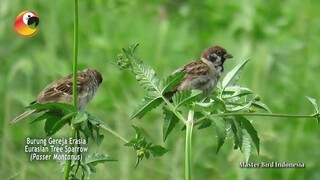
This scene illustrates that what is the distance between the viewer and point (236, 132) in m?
2.67

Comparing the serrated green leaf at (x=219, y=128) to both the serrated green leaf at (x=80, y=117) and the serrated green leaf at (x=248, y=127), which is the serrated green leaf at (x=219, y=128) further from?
the serrated green leaf at (x=80, y=117)

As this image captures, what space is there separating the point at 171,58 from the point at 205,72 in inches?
135

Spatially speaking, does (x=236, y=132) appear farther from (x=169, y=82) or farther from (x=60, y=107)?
(x=60, y=107)

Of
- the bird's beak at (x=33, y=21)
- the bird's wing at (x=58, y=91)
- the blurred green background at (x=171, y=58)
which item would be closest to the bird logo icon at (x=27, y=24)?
the bird's beak at (x=33, y=21)

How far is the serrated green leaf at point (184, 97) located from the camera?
2.67 metres

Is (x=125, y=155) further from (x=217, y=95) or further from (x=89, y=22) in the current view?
(x=217, y=95)

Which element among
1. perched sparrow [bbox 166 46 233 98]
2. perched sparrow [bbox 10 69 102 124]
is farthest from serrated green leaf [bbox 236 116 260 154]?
perched sparrow [bbox 10 69 102 124]

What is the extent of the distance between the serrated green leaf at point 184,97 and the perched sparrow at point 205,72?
161mm

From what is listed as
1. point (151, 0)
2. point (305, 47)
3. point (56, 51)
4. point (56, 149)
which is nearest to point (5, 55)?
point (56, 51)

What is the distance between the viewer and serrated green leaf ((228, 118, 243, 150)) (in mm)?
2648

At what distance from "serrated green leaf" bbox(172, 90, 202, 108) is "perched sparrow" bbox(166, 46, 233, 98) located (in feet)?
0.53

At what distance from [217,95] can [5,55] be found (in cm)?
398

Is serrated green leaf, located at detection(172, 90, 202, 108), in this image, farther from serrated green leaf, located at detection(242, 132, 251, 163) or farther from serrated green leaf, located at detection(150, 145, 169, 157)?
serrated green leaf, located at detection(242, 132, 251, 163)

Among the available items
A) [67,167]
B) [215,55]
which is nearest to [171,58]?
[215,55]
